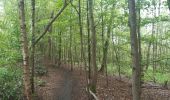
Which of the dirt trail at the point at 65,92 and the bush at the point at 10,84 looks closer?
the bush at the point at 10,84

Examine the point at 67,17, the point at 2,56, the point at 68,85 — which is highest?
the point at 67,17

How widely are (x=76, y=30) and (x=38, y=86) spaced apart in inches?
390

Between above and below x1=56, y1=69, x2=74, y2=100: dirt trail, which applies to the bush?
above

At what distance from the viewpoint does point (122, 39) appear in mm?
19750

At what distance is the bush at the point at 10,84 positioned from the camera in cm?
1118

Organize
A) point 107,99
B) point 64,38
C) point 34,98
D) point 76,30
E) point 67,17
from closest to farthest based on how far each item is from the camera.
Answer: point 34,98
point 107,99
point 67,17
point 76,30
point 64,38

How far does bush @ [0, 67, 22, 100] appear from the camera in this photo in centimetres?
1118

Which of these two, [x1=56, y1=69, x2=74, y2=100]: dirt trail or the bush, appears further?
[x1=56, y1=69, x2=74, y2=100]: dirt trail

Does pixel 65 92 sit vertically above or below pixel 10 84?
below

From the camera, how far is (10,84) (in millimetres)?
11633

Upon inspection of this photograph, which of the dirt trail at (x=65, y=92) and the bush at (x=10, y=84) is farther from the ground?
the bush at (x=10, y=84)

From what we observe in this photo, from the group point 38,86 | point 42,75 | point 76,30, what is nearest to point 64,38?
point 76,30

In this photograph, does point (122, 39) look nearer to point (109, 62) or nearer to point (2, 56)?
point (109, 62)

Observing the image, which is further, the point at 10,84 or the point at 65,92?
the point at 65,92
